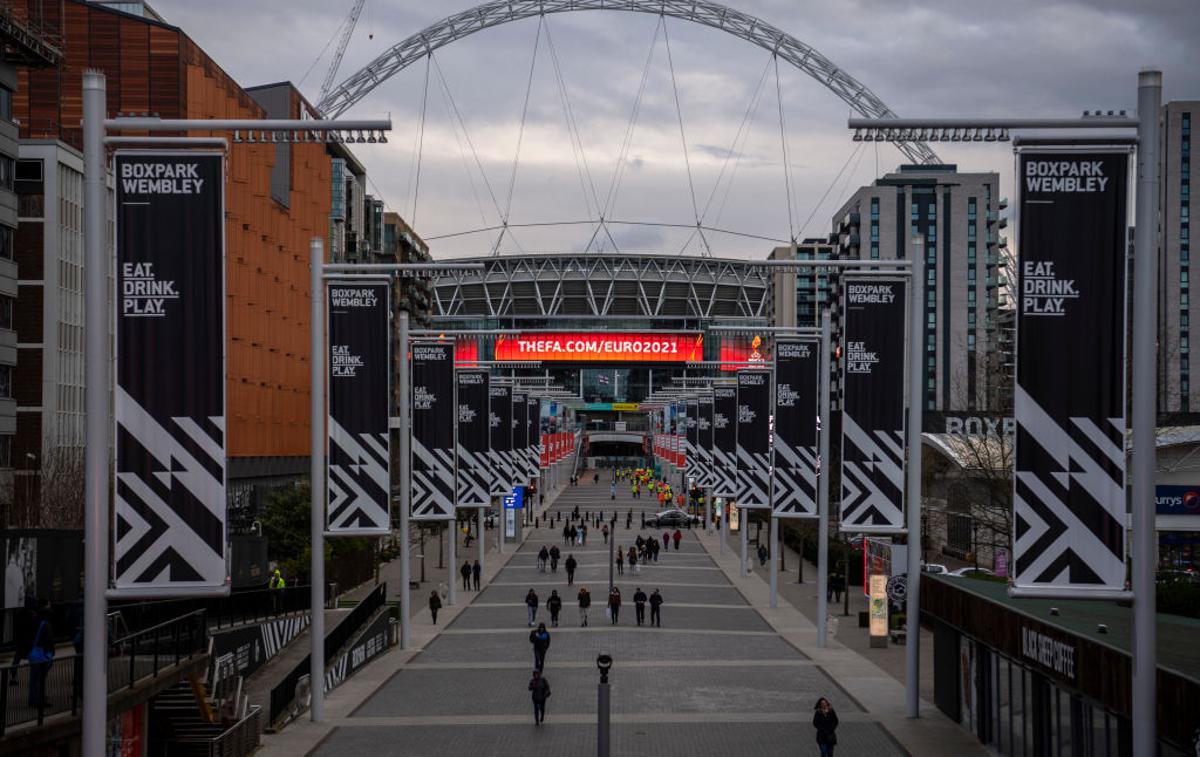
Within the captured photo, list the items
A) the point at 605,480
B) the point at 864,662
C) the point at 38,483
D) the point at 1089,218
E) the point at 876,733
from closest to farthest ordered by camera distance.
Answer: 1. the point at 1089,218
2. the point at 876,733
3. the point at 864,662
4. the point at 38,483
5. the point at 605,480

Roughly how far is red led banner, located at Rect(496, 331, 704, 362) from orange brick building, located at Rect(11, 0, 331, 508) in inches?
3802

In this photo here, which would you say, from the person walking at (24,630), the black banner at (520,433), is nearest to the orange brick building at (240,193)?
the black banner at (520,433)

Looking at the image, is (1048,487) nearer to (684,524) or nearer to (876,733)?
(876,733)

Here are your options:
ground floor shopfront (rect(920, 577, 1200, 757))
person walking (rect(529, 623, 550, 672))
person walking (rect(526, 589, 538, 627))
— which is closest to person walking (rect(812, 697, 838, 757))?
ground floor shopfront (rect(920, 577, 1200, 757))

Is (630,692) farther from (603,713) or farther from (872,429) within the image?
(603,713)

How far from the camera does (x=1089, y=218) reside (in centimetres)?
1512

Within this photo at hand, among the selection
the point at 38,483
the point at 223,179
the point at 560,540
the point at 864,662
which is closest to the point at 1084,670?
the point at 223,179

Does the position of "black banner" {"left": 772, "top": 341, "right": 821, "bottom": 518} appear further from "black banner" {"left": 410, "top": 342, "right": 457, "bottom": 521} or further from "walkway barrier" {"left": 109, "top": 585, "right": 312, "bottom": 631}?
"walkway barrier" {"left": 109, "top": 585, "right": 312, "bottom": 631}

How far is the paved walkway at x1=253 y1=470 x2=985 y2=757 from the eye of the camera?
27000mm

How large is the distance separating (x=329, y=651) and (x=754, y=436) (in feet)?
73.1

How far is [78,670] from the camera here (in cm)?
1894

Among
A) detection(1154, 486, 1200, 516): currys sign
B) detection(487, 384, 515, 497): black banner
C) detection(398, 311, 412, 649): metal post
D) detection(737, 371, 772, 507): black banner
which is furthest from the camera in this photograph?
detection(487, 384, 515, 497): black banner

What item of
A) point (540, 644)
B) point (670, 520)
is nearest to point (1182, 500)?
point (540, 644)

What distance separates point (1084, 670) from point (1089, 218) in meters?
7.09
